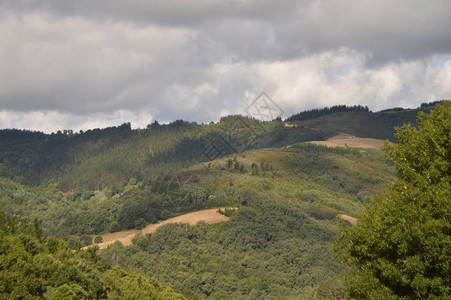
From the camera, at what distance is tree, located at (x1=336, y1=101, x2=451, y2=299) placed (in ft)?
80.9

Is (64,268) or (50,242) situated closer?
(64,268)

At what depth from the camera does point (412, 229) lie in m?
25.5

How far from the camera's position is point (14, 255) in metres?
56.7

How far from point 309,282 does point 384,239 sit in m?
166

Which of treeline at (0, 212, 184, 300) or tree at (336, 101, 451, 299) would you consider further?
treeline at (0, 212, 184, 300)

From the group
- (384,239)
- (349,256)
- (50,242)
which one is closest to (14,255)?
(50,242)

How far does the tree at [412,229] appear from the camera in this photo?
80.9 ft

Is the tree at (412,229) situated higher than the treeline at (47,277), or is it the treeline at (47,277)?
the tree at (412,229)

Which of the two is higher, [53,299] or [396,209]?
[396,209]

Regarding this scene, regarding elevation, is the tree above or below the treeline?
above

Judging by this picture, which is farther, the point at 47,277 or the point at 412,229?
the point at 47,277

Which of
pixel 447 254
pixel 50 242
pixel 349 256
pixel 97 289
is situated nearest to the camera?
pixel 447 254

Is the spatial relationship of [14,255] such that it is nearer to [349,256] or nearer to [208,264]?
[349,256]

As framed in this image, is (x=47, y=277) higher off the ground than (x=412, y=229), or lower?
Result: lower
